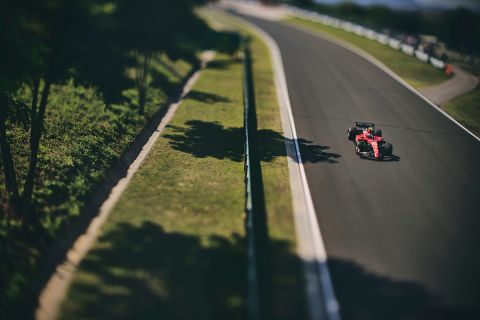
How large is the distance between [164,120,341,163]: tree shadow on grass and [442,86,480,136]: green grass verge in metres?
10.1

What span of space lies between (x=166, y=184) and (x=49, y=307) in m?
6.19

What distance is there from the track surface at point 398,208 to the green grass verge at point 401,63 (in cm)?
678

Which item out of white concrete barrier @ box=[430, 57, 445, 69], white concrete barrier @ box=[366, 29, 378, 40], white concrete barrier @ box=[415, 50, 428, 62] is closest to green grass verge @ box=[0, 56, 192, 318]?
white concrete barrier @ box=[430, 57, 445, 69]

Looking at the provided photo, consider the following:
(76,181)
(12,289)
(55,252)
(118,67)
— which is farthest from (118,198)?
(118,67)

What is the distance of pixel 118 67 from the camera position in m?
26.7

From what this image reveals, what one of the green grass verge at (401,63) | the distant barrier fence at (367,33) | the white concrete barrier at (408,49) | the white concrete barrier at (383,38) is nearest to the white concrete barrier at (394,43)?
the distant barrier fence at (367,33)

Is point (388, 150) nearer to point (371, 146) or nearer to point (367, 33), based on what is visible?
point (371, 146)

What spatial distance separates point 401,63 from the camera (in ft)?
119

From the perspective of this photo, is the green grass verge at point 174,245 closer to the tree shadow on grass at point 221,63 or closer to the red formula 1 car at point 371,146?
the red formula 1 car at point 371,146

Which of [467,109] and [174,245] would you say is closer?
A: [174,245]

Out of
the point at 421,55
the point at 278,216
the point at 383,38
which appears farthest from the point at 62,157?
the point at 383,38

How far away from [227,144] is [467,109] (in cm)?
1671

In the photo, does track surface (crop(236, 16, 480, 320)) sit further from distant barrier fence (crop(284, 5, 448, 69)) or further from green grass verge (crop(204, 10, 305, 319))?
distant barrier fence (crop(284, 5, 448, 69))

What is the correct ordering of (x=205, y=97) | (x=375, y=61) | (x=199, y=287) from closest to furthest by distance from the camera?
(x=199, y=287) < (x=205, y=97) < (x=375, y=61)
